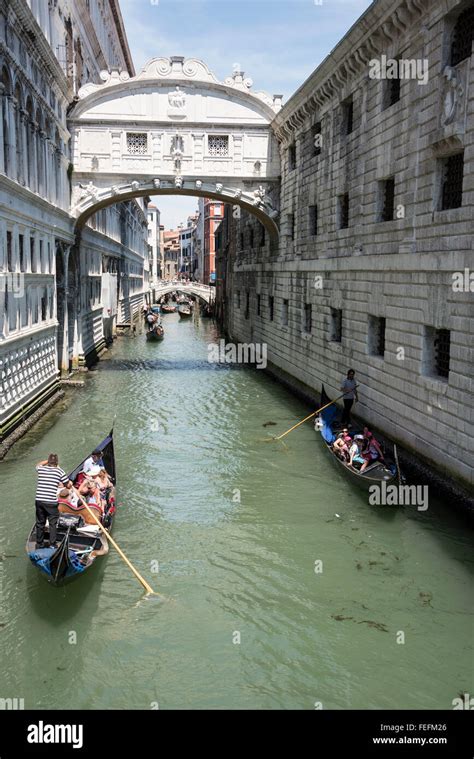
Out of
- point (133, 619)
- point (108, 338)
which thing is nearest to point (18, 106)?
point (133, 619)

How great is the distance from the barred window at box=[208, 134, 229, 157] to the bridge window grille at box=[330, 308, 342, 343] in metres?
7.31

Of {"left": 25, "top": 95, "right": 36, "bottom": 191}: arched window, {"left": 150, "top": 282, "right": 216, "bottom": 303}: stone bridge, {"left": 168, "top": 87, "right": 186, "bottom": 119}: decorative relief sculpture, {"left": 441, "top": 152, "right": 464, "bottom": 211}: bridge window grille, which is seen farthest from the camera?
{"left": 150, "top": 282, "right": 216, "bottom": 303}: stone bridge

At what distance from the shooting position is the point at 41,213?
15.8 meters

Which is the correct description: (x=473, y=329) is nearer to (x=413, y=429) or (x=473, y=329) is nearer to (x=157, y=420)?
(x=413, y=429)

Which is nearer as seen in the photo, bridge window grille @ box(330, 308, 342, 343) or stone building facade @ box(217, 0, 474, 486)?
stone building facade @ box(217, 0, 474, 486)

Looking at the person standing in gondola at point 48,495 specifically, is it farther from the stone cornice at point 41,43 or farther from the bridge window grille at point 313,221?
the bridge window grille at point 313,221

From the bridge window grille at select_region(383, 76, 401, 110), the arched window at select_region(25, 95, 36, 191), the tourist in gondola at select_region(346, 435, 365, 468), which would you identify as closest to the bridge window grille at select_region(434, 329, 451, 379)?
the tourist in gondola at select_region(346, 435, 365, 468)

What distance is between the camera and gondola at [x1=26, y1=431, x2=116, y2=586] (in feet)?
22.6

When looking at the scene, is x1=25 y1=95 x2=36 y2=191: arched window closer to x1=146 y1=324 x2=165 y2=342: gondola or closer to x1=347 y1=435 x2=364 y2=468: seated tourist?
Answer: x1=347 y1=435 x2=364 y2=468: seated tourist

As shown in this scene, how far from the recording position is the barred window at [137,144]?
19953 millimetres

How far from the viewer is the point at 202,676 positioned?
20.0ft

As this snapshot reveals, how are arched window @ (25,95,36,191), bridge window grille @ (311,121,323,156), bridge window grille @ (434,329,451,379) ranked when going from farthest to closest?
bridge window grille @ (311,121,323,156) < arched window @ (25,95,36,191) < bridge window grille @ (434,329,451,379)

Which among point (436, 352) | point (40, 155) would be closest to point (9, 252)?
point (40, 155)

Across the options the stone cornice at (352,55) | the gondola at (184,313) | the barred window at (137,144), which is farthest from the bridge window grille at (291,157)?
the gondola at (184,313)
